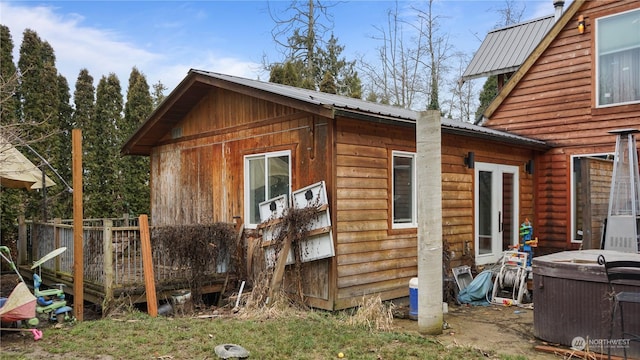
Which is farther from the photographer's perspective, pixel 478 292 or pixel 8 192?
pixel 8 192

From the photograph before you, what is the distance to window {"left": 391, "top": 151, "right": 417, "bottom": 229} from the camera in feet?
22.6

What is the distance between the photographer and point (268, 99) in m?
→ 6.73

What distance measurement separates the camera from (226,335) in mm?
5020

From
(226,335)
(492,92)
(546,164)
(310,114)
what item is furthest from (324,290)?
(492,92)

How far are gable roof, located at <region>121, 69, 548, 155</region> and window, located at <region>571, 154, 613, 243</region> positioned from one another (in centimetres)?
96

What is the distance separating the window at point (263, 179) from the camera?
23.1ft

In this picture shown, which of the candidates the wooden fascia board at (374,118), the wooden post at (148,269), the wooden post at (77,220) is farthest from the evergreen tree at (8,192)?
the wooden fascia board at (374,118)

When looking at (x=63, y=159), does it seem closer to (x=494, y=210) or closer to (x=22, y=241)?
(x=22, y=241)

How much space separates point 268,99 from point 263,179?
1388 millimetres

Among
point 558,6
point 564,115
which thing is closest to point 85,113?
point 564,115

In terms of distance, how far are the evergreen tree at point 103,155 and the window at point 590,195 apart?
36.3ft

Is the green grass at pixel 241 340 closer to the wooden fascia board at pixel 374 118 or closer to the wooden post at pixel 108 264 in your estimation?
the wooden post at pixel 108 264

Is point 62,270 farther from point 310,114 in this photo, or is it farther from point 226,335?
point 310,114

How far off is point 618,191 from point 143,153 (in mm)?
9397
